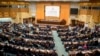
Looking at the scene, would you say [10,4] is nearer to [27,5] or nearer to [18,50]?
[27,5]

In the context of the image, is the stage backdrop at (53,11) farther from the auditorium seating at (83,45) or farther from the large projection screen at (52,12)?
the auditorium seating at (83,45)

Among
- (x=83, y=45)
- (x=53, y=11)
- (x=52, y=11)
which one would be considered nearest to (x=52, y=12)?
(x=52, y=11)

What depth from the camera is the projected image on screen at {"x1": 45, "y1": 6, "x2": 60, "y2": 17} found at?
147 feet

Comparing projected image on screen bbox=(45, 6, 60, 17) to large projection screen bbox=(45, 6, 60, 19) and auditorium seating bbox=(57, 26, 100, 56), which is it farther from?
auditorium seating bbox=(57, 26, 100, 56)

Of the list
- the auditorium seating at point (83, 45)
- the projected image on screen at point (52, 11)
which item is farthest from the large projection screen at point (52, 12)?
the auditorium seating at point (83, 45)

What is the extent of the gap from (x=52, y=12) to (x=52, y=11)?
0.79 feet

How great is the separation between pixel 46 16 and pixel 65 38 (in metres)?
19.4

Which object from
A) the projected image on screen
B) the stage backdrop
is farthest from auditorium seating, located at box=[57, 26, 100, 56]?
the projected image on screen

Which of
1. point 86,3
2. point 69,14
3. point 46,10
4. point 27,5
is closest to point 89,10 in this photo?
point 86,3

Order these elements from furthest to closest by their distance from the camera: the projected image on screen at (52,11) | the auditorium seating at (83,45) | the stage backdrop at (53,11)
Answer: the projected image on screen at (52,11) → the stage backdrop at (53,11) → the auditorium seating at (83,45)

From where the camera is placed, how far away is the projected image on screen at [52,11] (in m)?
44.8

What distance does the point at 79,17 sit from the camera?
145ft

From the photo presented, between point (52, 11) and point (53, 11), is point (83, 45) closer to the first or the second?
point (53, 11)

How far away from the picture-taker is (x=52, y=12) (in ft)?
150
